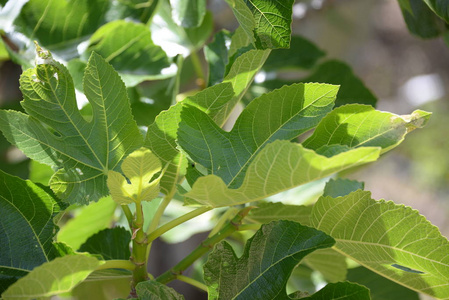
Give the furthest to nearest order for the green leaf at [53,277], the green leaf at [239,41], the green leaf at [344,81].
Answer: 1. the green leaf at [344,81]
2. the green leaf at [239,41]
3. the green leaf at [53,277]

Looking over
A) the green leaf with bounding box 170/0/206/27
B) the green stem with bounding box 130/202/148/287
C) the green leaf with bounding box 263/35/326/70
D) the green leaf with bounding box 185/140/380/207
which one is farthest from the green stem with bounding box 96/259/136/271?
the green leaf with bounding box 263/35/326/70

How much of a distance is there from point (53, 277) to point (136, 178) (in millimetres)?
113

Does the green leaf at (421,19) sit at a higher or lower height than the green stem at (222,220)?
higher

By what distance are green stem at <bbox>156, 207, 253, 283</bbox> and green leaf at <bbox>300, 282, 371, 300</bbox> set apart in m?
0.13

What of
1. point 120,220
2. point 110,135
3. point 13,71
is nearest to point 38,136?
point 110,135

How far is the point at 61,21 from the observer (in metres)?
0.71

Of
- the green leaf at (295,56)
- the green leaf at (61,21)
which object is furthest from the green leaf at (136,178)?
the green leaf at (295,56)

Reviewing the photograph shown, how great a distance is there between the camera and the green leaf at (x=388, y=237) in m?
0.44

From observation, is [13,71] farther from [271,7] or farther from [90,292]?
[271,7]

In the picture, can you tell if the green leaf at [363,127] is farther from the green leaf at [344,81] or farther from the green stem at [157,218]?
the green leaf at [344,81]

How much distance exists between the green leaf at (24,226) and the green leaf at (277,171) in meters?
0.16

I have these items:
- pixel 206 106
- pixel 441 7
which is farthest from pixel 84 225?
pixel 441 7

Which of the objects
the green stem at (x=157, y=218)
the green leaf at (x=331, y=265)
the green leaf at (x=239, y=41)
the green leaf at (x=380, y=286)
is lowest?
the green leaf at (x=380, y=286)

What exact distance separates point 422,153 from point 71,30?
171 inches
